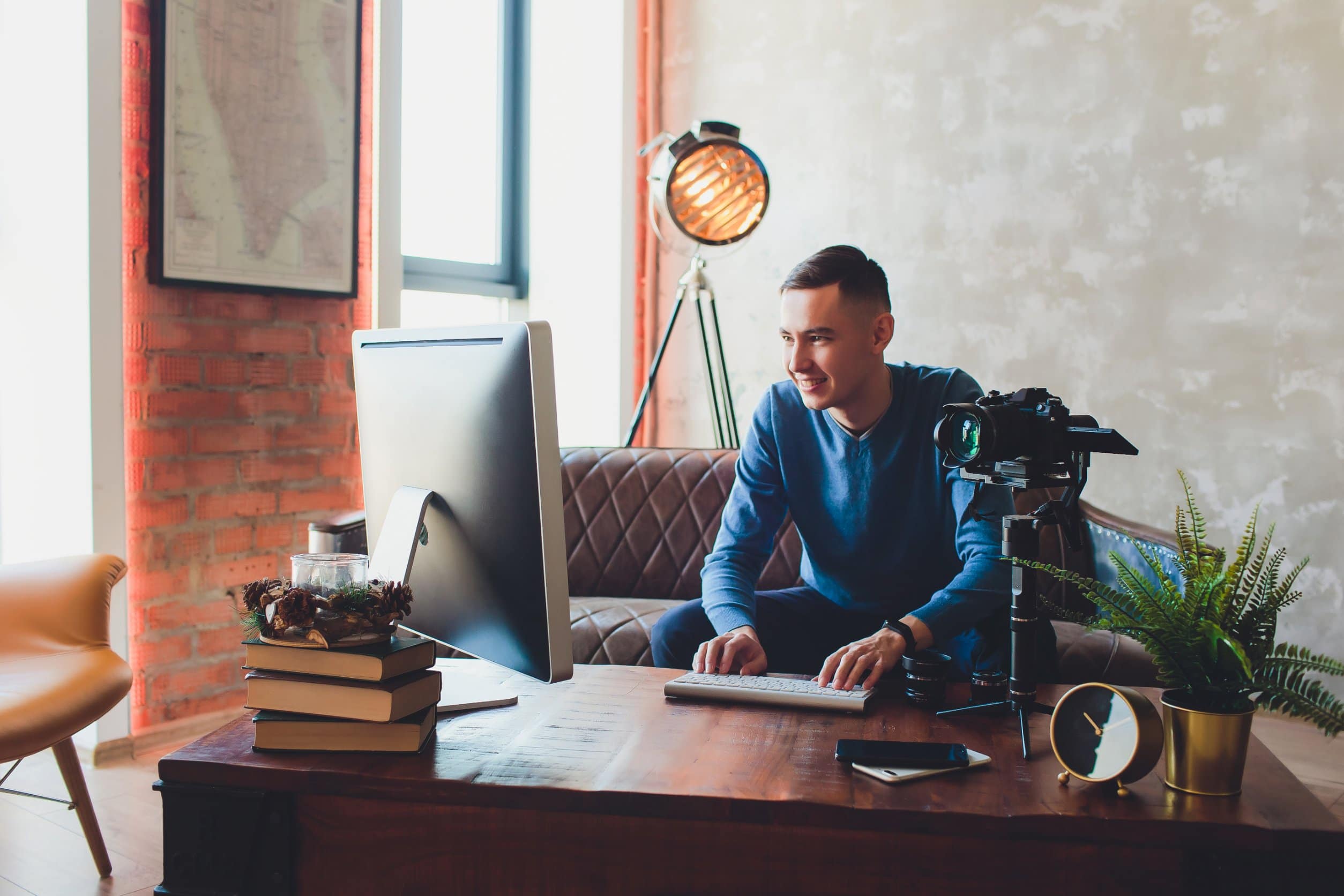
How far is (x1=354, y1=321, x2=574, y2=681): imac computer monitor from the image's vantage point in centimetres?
111

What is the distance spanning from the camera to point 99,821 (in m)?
2.05

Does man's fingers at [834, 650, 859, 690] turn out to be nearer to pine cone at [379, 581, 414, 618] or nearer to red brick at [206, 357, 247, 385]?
pine cone at [379, 581, 414, 618]

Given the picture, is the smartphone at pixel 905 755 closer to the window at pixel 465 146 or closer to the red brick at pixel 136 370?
the red brick at pixel 136 370

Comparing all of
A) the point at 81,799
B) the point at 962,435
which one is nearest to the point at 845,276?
the point at 962,435

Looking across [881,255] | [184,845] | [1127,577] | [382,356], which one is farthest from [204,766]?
[881,255]

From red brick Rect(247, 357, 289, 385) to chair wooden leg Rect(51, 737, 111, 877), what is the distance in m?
1.17

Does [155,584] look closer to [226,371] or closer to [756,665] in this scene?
[226,371]

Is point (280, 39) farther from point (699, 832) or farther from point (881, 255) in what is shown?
point (699, 832)

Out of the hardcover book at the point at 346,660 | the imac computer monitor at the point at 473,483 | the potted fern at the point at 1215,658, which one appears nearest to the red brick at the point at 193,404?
the imac computer monitor at the point at 473,483

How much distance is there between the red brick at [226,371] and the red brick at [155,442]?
0.51 feet

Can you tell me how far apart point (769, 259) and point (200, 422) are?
2.14 metres

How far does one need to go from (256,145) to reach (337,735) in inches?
78.5

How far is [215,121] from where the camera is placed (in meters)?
2.54

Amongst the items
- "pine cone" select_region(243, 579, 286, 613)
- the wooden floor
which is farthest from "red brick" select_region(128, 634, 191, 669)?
"pine cone" select_region(243, 579, 286, 613)
